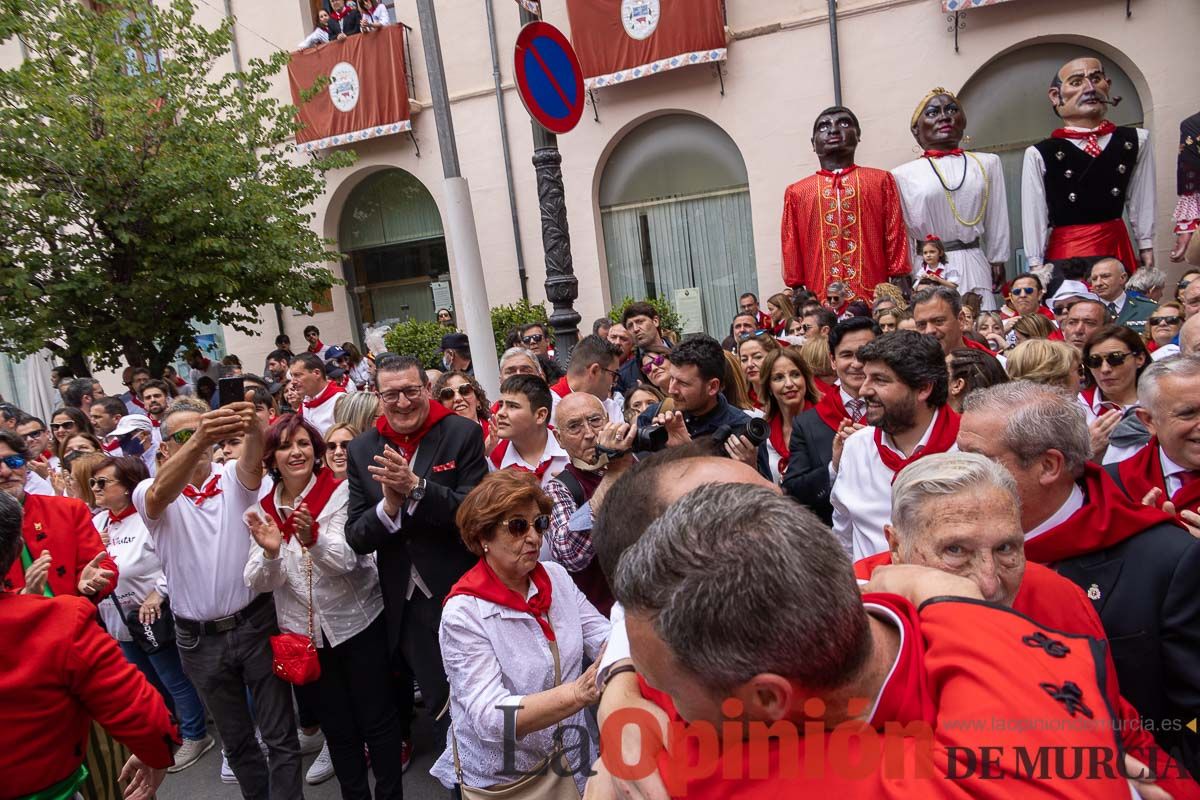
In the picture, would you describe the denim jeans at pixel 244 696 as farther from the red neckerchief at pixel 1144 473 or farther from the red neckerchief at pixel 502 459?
the red neckerchief at pixel 1144 473

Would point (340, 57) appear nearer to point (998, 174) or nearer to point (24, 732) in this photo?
point (998, 174)

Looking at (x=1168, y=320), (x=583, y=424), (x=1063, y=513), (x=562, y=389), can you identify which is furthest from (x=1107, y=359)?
(x=562, y=389)

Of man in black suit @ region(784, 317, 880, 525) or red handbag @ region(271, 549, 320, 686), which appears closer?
red handbag @ region(271, 549, 320, 686)

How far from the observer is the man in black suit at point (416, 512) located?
360 centimetres

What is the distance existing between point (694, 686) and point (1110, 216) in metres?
8.95

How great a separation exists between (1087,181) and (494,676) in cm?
816

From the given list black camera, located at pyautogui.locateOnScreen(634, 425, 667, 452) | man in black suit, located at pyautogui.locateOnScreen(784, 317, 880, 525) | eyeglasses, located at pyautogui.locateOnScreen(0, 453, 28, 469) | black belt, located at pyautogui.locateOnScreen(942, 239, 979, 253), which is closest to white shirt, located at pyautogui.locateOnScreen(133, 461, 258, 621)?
eyeglasses, located at pyautogui.locateOnScreen(0, 453, 28, 469)

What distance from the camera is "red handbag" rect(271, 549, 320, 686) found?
353 cm

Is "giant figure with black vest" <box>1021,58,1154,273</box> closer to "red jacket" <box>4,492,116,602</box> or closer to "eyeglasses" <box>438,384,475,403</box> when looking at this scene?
"eyeglasses" <box>438,384,475,403</box>

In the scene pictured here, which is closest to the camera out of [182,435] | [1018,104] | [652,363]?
[182,435]

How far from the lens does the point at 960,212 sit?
346 inches

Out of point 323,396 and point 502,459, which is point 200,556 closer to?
point 502,459

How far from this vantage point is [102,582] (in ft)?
12.1

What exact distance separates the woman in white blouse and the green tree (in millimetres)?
8098
